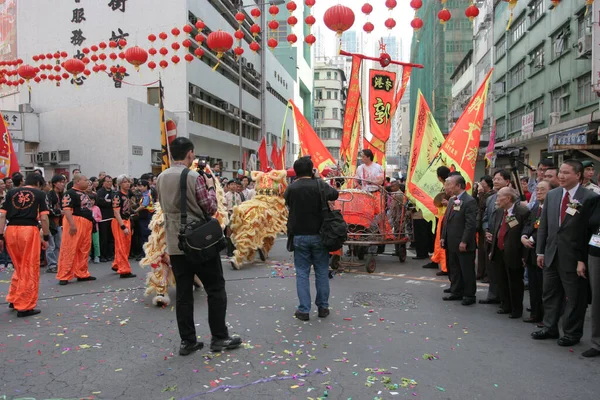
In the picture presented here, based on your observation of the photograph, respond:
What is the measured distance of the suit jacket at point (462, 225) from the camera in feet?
20.2

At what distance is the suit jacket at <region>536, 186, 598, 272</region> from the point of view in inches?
177

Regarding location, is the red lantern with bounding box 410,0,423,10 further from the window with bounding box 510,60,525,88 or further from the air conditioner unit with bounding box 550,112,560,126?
the window with bounding box 510,60,525,88

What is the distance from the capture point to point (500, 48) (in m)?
32.2

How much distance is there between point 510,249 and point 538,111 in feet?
74.8

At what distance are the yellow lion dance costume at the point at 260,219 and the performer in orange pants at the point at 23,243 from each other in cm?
360

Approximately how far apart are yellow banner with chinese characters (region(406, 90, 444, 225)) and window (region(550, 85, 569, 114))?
15495 millimetres

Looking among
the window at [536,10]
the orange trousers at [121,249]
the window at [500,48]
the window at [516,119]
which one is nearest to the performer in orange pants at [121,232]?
the orange trousers at [121,249]

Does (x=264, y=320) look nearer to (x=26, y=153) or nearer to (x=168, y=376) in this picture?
(x=168, y=376)

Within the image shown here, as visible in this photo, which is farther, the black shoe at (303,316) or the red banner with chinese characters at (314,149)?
the red banner with chinese characters at (314,149)

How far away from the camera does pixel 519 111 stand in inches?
1142

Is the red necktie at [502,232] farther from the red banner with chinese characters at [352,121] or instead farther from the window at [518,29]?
the window at [518,29]

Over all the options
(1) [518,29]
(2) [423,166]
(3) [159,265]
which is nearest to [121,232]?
(3) [159,265]

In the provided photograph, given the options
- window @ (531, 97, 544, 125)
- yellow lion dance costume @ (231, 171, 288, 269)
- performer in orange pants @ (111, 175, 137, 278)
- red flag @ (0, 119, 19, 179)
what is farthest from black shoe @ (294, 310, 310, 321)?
window @ (531, 97, 544, 125)

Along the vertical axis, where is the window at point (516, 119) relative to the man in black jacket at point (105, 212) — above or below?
above
